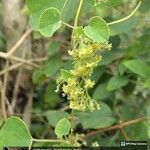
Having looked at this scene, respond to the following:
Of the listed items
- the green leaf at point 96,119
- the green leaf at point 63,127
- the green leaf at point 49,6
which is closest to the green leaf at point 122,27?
the green leaf at point 96,119

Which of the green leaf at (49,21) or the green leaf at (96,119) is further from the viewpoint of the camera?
the green leaf at (96,119)

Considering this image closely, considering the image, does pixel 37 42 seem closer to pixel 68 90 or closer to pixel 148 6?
pixel 148 6

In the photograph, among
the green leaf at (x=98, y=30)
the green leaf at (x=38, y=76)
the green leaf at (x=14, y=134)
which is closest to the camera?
the green leaf at (x=98, y=30)

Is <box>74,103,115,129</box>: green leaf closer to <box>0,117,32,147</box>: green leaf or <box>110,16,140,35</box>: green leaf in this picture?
<box>110,16,140,35</box>: green leaf

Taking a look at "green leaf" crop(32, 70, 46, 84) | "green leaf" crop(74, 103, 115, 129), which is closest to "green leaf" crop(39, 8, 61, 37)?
"green leaf" crop(74, 103, 115, 129)

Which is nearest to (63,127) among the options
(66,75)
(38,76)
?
(66,75)

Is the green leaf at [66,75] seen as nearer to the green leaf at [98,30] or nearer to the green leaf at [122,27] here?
the green leaf at [98,30]

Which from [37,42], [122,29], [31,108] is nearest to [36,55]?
[37,42]
